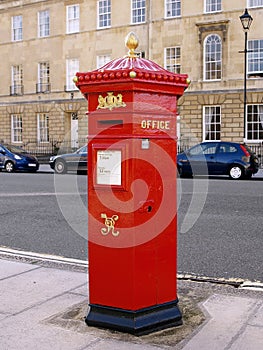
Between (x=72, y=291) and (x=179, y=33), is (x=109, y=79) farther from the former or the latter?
(x=179, y=33)

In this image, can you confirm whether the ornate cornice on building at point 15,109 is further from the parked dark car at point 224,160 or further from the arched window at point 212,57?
the parked dark car at point 224,160

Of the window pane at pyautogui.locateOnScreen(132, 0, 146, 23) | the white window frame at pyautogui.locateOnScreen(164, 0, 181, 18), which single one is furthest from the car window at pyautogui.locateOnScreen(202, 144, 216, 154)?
the window pane at pyautogui.locateOnScreen(132, 0, 146, 23)

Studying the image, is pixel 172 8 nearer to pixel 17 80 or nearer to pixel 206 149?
pixel 17 80

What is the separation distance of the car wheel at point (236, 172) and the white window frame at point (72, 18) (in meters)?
20.2

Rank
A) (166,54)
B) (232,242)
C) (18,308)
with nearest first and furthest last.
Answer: (18,308), (232,242), (166,54)

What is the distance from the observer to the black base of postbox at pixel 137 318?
3852 mm

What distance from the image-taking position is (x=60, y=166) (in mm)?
22031

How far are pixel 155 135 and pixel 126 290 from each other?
4.02ft

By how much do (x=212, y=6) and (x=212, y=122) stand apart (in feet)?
23.1

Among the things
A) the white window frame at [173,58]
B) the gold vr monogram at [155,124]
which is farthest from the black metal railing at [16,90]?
the gold vr monogram at [155,124]

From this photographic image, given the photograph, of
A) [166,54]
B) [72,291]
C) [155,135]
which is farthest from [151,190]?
[166,54]

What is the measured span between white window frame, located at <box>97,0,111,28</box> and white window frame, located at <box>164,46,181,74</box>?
16.0ft

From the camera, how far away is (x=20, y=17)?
125 ft

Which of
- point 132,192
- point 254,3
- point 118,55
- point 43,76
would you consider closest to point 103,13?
point 118,55
